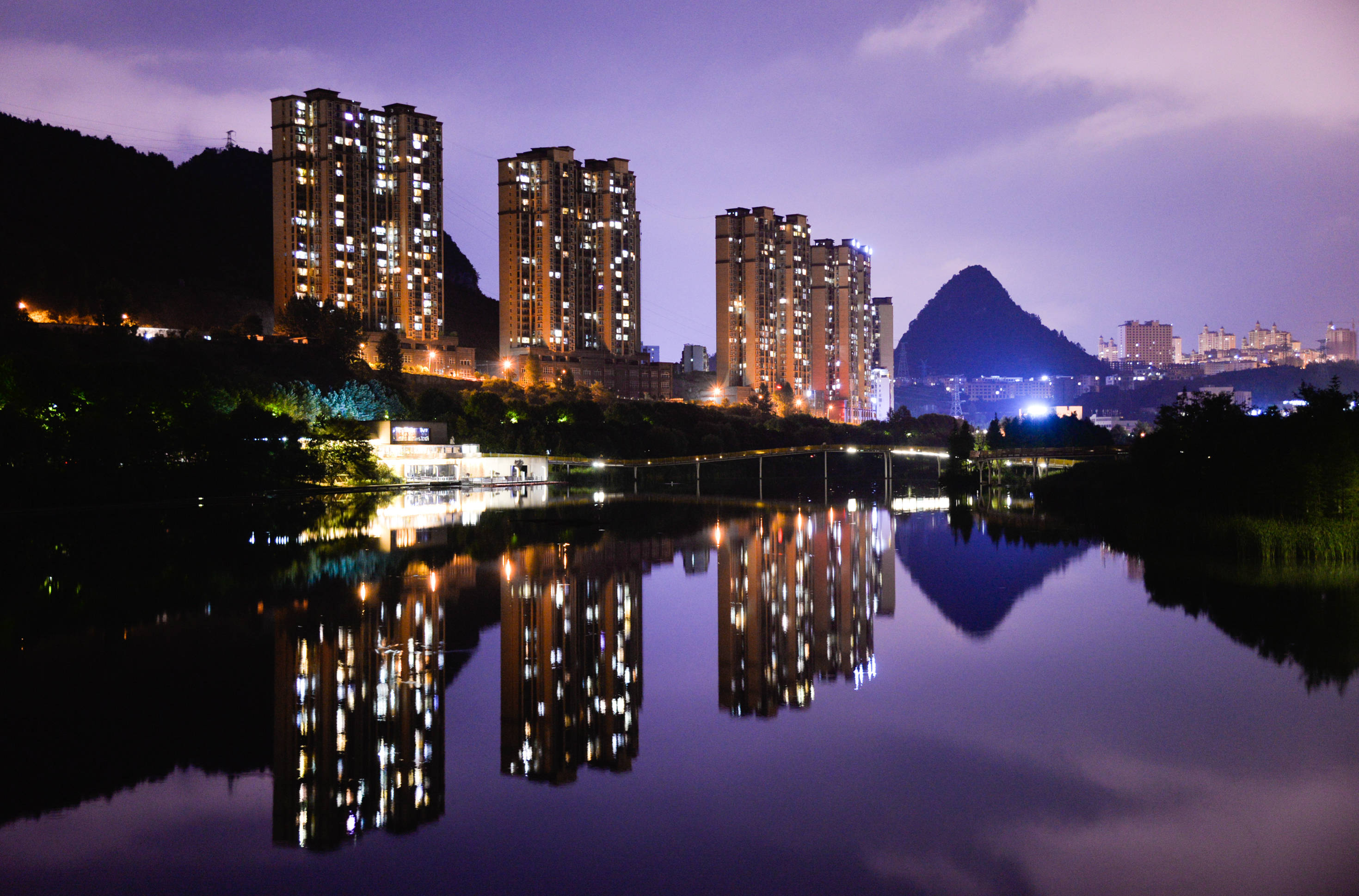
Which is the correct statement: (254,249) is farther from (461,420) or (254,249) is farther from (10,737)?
(10,737)

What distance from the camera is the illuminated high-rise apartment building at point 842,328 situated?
161000 millimetres

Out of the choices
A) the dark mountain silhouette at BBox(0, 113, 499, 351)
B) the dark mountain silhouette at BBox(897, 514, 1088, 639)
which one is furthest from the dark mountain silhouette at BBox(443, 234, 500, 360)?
the dark mountain silhouette at BBox(897, 514, 1088, 639)

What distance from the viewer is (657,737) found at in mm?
11797

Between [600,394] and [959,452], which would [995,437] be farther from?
[600,394]

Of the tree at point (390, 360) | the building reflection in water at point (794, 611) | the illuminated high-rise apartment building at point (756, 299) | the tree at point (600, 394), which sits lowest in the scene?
the building reflection in water at point (794, 611)

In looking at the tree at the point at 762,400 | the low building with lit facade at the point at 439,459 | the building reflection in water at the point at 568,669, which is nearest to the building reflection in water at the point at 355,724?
the building reflection in water at the point at 568,669

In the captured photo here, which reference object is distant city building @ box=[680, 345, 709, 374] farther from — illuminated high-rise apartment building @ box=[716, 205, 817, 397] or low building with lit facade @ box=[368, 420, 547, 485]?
low building with lit facade @ box=[368, 420, 547, 485]

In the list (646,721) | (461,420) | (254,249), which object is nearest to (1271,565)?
(646,721)

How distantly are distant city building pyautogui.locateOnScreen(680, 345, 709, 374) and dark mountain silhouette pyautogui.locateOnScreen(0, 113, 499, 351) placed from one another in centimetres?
3939

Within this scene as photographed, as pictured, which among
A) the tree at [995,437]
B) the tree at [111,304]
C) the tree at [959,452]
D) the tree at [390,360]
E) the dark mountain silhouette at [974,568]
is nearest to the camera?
the dark mountain silhouette at [974,568]

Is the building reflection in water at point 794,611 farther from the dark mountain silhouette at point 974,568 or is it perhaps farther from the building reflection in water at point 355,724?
the building reflection in water at point 355,724

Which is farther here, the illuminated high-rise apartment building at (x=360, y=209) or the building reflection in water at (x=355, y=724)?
the illuminated high-rise apartment building at (x=360, y=209)

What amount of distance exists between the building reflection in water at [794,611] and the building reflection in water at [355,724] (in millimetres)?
4149

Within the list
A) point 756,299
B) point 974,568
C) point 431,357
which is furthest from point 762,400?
point 974,568
